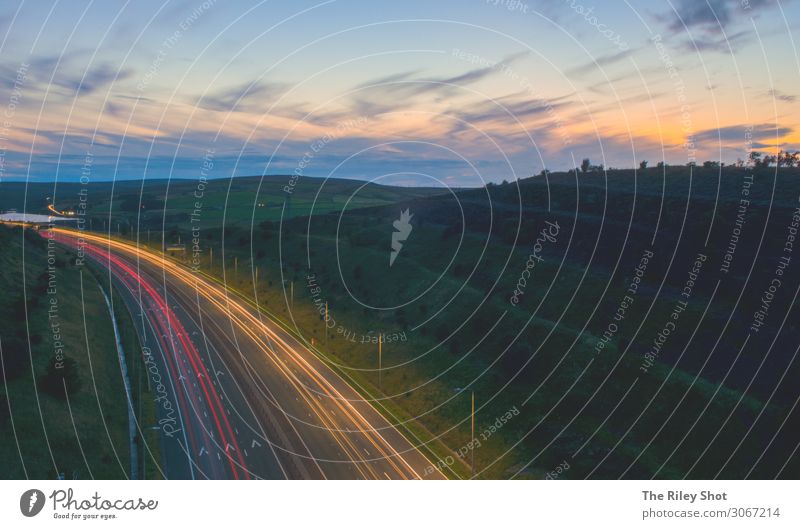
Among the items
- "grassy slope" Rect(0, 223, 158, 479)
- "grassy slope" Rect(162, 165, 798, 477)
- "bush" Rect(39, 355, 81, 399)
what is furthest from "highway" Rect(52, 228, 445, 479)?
"bush" Rect(39, 355, 81, 399)

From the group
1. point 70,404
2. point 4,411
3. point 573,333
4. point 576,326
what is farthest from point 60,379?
point 576,326

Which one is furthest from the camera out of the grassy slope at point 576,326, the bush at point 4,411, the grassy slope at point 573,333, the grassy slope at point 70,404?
the grassy slope at point 576,326

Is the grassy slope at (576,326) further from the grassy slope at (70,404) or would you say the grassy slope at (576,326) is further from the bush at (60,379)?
the bush at (60,379)

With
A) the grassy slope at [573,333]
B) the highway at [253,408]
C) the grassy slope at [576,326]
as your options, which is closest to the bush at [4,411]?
the highway at [253,408]

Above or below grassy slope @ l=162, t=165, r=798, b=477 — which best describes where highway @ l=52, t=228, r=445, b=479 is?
below

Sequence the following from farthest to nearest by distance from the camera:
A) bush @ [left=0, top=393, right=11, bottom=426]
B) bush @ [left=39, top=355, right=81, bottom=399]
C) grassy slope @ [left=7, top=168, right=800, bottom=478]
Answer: bush @ [left=39, top=355, right=81, bottom=399]
grassy slope @ [left=7, top=168, right=800, bottom=478]
bush @ [left=0, top=393, right=11, bottom=426]

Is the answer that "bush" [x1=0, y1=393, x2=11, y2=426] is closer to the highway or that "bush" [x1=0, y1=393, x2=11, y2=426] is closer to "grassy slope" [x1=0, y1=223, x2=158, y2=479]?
"grassy slope" [x1=0, y1=223, x2=158, y2=479]
